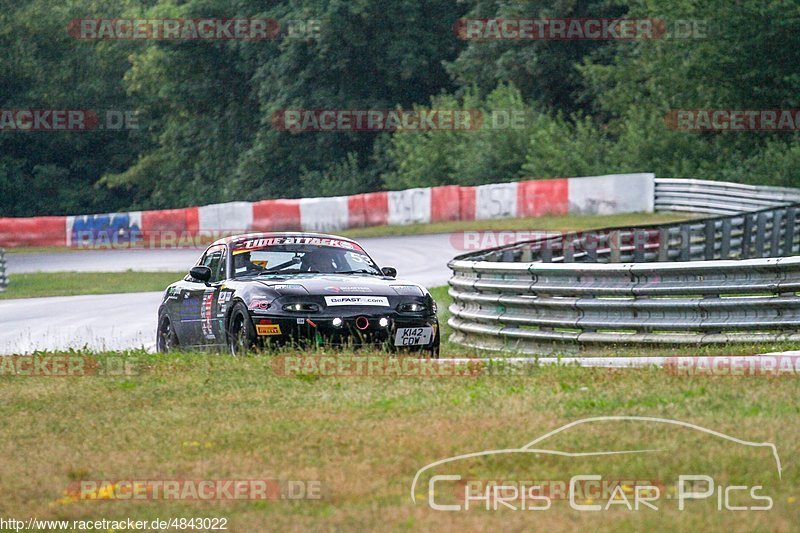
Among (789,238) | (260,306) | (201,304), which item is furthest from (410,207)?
(260,306)

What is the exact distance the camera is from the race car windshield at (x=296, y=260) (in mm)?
12500

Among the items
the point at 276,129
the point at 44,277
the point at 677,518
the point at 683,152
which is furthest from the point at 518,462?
the point at 276,129

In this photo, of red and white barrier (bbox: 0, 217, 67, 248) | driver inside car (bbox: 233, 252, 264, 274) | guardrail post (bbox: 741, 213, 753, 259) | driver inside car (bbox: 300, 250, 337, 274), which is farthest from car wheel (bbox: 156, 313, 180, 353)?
red and white barrier (bbox: 0, 217, 67, 248)

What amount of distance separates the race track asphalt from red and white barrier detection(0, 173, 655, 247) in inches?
88.5

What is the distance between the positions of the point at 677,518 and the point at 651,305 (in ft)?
22.3

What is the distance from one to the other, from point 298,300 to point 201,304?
1845 millimetres

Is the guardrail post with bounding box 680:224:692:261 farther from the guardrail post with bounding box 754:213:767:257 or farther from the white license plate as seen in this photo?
the white license plate

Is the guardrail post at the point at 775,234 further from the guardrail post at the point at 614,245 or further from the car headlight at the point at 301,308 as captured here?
the car headlight at the point at 301,308

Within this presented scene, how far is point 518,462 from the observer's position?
634 cm

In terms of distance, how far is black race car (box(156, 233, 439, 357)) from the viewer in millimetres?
11180

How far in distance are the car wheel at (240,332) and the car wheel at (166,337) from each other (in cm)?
194

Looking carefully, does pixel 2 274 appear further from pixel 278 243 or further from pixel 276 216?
pixel 278 243

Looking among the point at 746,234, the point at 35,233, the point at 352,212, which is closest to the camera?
the point at 746,234

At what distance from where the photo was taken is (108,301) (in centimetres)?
2166
